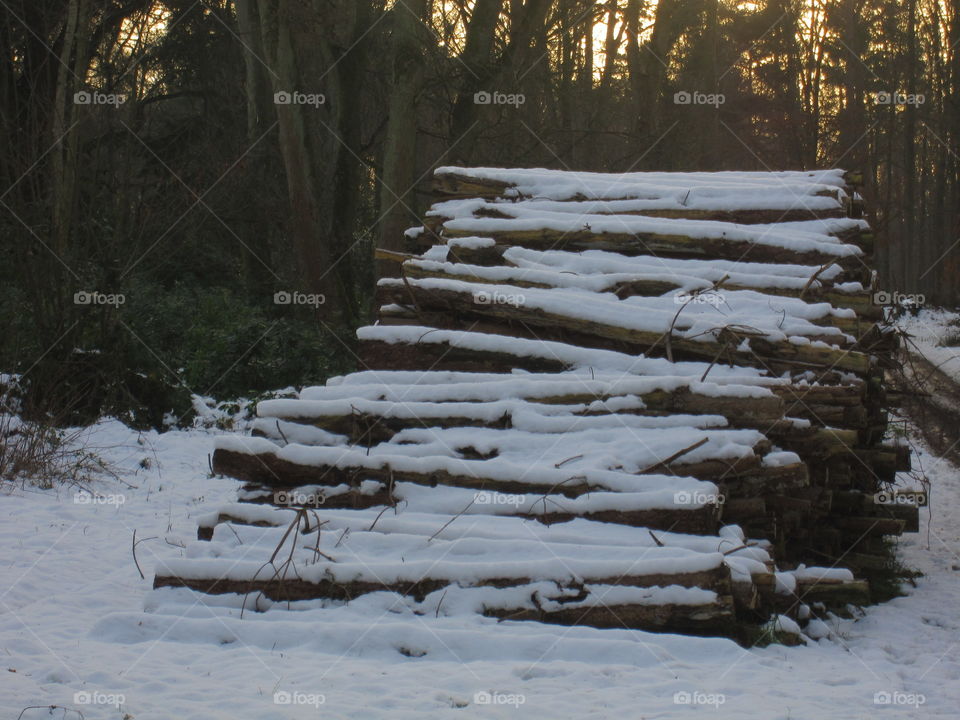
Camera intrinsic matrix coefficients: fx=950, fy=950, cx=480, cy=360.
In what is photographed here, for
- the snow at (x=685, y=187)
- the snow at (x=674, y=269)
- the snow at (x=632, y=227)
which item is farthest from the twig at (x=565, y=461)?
the snow at (x=685, y=187)

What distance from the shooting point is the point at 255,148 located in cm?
1767

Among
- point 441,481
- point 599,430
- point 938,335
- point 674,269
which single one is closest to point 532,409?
point 599,430

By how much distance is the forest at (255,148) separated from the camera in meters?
11.2

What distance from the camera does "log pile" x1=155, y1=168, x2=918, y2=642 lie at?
5.45 metres

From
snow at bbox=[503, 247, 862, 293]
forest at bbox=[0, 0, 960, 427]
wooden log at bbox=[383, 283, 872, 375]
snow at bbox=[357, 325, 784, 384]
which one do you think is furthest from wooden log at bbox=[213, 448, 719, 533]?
forest at bbox=[0, 0, 960, 427]

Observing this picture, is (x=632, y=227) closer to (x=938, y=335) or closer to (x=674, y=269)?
(x=674, y=269)

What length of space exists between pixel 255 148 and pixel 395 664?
1445cm

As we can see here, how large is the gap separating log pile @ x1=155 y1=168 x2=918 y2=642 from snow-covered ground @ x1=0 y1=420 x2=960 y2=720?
0.28 m

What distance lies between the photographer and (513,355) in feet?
22.9

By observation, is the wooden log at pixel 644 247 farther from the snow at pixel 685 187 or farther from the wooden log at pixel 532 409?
the wooden log at pixel 532 409

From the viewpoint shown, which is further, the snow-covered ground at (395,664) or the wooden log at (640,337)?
the wooden log at (640,337)

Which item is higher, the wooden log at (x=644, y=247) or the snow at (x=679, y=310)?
the wooden log at (x=644, y=247)

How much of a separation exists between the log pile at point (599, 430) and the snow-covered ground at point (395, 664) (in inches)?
11.1

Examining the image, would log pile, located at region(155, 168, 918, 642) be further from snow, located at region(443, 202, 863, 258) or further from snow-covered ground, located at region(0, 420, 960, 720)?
snow-covered ground, located at region(0, 420, 960, 720)
